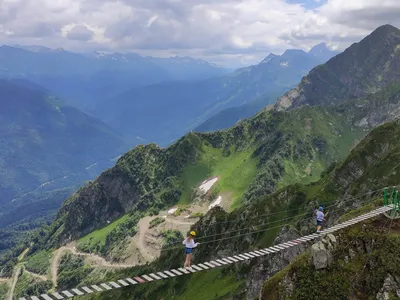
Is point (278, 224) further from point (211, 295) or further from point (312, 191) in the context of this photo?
point (211, 295)

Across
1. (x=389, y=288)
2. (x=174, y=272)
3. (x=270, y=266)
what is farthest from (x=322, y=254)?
(x=270, y=266)

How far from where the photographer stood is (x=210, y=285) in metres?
95.8

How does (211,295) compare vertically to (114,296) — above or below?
above

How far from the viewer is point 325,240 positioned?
34688 millimetres

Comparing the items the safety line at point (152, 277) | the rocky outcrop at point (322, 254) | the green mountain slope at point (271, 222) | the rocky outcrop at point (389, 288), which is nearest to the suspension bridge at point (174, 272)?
the safety line at point (152, 277)

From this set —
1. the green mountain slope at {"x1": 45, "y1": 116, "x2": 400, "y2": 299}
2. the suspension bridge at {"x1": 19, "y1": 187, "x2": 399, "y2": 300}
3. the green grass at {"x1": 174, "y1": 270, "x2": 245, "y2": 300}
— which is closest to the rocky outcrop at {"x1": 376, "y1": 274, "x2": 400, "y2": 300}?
the suspension bridge at {"x1": 19, "y1": 187, "x2": 399, "y2": 300}

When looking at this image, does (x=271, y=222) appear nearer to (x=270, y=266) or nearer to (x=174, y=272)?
(x=270, y=266)

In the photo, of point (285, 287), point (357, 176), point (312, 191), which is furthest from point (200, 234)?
point (285, 287)

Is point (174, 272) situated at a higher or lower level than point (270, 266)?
higher


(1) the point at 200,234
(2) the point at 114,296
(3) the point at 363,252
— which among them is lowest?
(2) the point at 114,296

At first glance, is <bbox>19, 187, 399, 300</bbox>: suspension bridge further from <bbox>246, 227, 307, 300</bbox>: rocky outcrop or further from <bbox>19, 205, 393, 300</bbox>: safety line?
<bbox>246, 227, 307, 300</bbox>: rocky outcrop

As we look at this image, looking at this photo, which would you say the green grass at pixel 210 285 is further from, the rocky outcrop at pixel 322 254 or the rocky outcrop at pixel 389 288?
the rocky outcrop at pixel 389 288

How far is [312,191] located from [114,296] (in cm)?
8201

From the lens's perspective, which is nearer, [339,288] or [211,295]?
[339,288]
